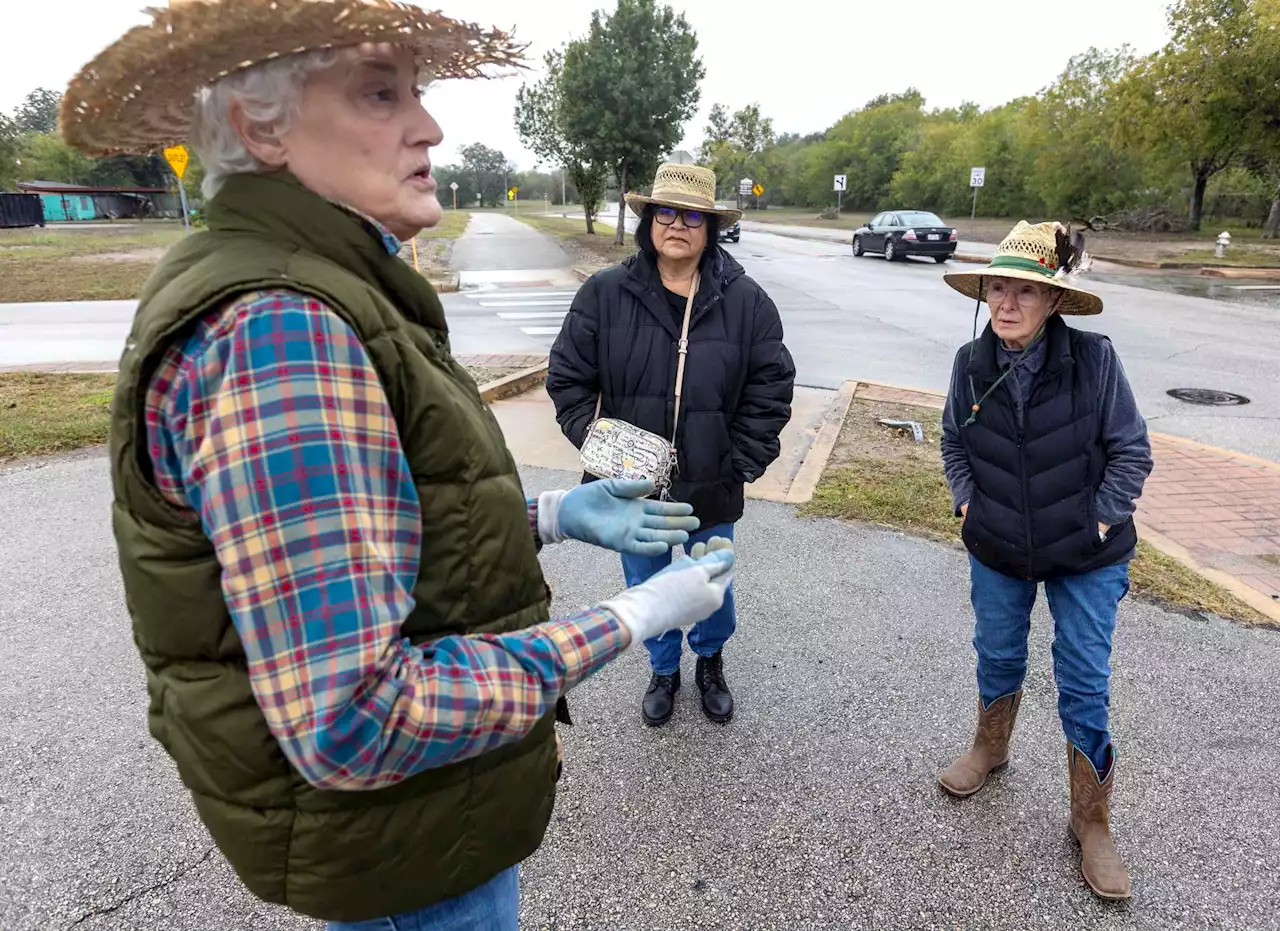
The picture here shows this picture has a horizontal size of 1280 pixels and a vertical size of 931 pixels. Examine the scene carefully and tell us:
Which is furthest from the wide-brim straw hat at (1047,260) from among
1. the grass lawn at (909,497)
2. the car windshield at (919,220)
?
the car windshield at (919,220)

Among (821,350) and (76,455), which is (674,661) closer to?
(76,455)

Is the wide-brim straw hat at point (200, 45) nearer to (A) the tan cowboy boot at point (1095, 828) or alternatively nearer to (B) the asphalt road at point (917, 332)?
(A) the tan cowboy boot at point (1095, 828)

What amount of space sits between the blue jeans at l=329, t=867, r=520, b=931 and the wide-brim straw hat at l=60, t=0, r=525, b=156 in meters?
1.23

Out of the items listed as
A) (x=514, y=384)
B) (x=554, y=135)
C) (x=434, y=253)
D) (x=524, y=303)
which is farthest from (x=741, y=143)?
(x=514, y=384)

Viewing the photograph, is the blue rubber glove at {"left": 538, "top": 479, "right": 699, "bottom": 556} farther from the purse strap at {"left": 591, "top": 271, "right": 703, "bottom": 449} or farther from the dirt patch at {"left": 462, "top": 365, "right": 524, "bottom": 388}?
the dirt patch at {"left": 462, "top": 365, "right": 524, "bottom": 388}

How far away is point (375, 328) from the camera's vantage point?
3.27 feet

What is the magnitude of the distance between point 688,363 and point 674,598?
1.77 meters

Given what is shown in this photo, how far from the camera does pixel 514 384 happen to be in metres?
7.77

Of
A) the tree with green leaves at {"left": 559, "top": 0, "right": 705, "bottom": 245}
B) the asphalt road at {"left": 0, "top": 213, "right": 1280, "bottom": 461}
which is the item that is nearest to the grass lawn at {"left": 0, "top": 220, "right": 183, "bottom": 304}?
the asphalt road at {"left": 0, "top": 213, "right": 1280, "bottom": 461}

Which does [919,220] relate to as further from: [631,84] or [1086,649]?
[1086,649]

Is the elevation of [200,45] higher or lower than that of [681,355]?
higher

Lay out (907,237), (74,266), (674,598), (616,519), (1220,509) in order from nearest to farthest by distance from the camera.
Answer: (674,598) < (616,519) < (1220,509) < (74,266) < (907,237)

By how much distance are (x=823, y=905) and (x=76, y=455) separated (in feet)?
20.5

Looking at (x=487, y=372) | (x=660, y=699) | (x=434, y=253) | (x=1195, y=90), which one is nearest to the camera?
(x=660, y=699)
